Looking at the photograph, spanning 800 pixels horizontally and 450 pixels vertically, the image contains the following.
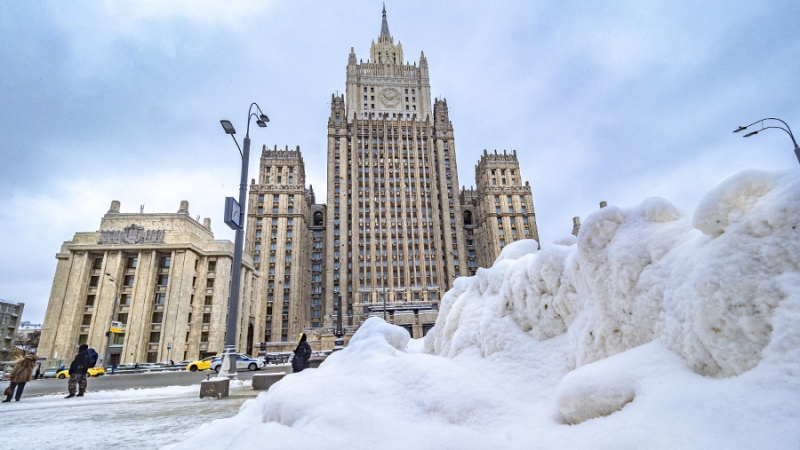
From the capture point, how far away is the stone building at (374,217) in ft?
183

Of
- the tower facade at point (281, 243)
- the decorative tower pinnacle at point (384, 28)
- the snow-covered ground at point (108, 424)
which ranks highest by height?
the decorative tower pinnacle at point (384, 28)

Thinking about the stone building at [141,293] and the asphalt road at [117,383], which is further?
the stone building at [141,293]

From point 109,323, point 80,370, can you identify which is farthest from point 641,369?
point 109,323

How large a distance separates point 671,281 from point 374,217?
188ft

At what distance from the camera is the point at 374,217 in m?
59.4

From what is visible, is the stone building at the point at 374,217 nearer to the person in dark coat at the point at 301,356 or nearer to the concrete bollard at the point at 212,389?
Result: the person in dark coat at the point at 301,356

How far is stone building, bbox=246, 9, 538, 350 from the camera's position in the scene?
5569 centimetres

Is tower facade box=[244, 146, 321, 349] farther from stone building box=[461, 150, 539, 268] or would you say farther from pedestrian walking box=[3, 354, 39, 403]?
pedestrian walking box=[3, 354, 39, 403]

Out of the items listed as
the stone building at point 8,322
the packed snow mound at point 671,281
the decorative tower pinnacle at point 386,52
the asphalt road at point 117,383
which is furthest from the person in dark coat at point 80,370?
the stone building at point 8,322

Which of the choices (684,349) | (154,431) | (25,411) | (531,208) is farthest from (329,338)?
(531,208)

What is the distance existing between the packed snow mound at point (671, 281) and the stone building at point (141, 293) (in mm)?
46318

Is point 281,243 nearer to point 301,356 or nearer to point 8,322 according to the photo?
point 301,356

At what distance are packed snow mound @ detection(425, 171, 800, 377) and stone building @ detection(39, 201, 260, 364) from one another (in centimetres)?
4632

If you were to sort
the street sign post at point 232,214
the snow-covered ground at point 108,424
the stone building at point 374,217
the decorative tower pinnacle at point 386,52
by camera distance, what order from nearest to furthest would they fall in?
the snow-covered ground at point 108,424
the street sign post at point 232,214
the stone building at point 374,217
the decorative tower pinnacle at point 386,52
